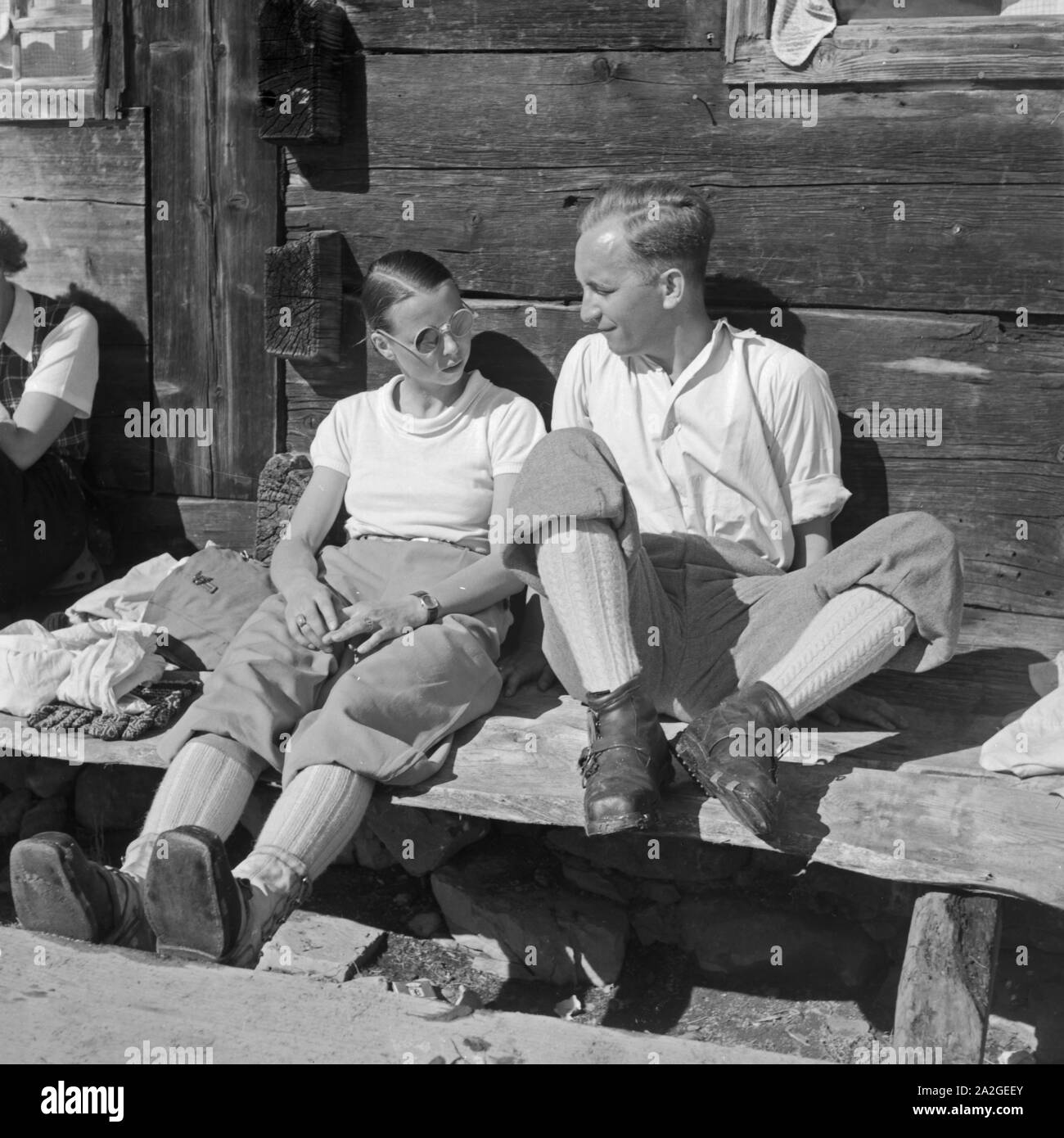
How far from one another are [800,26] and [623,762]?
2057mm

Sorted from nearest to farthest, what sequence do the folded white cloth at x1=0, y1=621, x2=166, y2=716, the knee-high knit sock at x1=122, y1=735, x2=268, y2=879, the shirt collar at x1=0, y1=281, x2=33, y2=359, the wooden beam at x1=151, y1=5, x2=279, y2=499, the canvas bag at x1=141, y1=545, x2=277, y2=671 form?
1. the knee-high knit sock at x1=122, y1=735, x2=268, y2=879
2. the folded white cloth at x1=0, y1=621, x2=166, y2=716
3. the canvas bag at x1=141, y1=545, x2=277, y2=671
4. the wooden beam at x1=151, y1=5, x2=279, y2=499
5. the shirt collar at x1=0, y1=281, x2=33, y2=359

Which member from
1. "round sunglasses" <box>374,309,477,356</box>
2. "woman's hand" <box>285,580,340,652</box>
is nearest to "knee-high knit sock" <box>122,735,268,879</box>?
"woman's hand" <box>285,580,340,652</box>

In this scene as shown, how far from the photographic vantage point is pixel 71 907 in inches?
105

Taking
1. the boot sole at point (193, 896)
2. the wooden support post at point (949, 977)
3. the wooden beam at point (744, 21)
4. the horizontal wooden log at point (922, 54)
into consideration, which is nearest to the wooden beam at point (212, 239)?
the wooden beam at point (744, 21)

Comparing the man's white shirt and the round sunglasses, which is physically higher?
the round sunglasses

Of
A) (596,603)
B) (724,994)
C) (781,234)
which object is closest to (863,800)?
(596,603)

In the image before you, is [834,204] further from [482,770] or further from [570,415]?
[482,770]

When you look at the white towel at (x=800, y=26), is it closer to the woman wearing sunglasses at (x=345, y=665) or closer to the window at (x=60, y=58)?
the woman wearing sunglasses at (x=345, y=665)

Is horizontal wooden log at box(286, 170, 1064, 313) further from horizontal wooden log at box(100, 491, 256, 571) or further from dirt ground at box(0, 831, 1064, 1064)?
dirt ground at box(0, 831, 1064, 1064)

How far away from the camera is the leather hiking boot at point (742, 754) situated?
271 cm

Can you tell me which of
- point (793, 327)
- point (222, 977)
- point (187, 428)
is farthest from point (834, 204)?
point (222, 977)

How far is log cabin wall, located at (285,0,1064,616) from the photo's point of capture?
11.4 feet

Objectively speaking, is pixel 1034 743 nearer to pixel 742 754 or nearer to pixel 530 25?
pixel 742 754

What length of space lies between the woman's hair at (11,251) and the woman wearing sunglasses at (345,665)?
148cm
